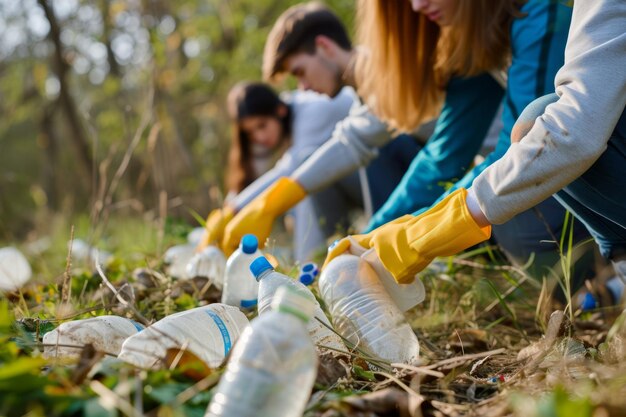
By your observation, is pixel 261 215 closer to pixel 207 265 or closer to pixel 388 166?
pixel 207 265

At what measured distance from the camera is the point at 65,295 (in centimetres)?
163

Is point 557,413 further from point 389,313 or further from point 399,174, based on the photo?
point 399,174

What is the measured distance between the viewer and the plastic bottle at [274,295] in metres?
1.36

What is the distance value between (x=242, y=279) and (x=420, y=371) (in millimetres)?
712

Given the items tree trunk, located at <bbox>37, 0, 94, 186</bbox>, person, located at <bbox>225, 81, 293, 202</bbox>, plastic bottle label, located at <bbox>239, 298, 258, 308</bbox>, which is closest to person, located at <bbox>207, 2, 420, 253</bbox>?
person, located at <bbox>225, 81, 293, 202</bbox>

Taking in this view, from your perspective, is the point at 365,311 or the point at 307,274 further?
the point at 307,274

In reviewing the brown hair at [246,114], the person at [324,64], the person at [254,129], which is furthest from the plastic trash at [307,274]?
the brown hair at [246,114]

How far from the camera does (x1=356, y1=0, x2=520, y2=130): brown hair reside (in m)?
1.94

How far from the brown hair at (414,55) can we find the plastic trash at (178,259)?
94 cm

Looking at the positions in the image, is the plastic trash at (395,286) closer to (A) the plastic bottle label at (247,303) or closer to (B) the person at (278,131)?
(A) the plastic bottle label at (247,303)

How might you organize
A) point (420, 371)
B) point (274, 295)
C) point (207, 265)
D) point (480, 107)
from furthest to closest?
point (480, 107), point (207, 265), point (274, 295), point (420, 371)

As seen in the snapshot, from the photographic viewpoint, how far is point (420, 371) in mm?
1142

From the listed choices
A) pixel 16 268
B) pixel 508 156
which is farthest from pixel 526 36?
pixel 16 268

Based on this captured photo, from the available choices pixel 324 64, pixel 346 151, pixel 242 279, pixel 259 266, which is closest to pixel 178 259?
pixel 242 279
